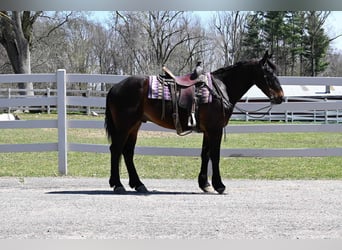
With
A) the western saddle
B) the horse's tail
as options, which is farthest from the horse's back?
the western saddle

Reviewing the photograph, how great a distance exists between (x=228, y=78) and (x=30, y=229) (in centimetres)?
344

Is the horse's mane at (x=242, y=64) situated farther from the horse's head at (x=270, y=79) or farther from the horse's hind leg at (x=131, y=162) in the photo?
the horse's hind leg at (x=131, y=162)

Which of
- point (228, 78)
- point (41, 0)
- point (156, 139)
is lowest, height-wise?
point (156, 139)

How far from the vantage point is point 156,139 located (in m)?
14.2

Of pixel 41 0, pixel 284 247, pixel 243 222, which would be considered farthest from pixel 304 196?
pixel 41 0

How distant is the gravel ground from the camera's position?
4488 millimetres

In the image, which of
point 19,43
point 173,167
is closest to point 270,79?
point 173,167

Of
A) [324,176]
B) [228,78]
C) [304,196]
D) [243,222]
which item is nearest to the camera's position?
[243,222]

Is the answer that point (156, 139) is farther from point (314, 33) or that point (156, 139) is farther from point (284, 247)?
point (314, 33)

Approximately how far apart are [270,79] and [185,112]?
1186 mm

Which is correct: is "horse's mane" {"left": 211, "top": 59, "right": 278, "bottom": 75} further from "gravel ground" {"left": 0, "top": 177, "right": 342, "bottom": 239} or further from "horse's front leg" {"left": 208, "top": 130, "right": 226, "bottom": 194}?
"gravel ground" {"left": 0, "top": 177, "right": 342, "bottom": 239}

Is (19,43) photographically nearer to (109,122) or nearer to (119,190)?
(109,122)

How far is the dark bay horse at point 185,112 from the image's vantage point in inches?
261

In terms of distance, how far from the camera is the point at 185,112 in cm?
659
